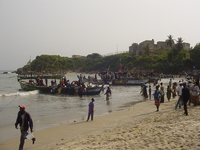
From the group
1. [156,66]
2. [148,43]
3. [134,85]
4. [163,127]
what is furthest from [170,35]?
[163,127]

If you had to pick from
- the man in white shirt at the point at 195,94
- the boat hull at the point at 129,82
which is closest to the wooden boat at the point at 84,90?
the man in white shirt at the point at 195,94

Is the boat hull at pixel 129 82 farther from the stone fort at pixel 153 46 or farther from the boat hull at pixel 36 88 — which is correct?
the stone fort at pixel 153 46

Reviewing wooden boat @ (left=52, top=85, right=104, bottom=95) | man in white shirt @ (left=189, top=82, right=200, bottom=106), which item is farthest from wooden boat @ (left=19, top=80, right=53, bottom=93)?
man in white shirt @ (left=189, top=82, right=200, bottom=106)

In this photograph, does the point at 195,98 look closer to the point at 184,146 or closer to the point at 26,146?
the point at 184,146

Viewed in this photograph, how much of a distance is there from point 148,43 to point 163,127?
9472cm

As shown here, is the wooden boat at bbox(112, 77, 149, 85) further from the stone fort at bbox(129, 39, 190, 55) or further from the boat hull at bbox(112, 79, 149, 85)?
the stone fort at bbox(129, 39, 190, 55)

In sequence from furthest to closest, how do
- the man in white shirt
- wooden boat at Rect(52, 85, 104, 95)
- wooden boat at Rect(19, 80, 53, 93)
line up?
wooden boat at Rect(19, 80, 53, 93) < wooden boat at Rect(52, 85, 104, 95) < the man in white shirt

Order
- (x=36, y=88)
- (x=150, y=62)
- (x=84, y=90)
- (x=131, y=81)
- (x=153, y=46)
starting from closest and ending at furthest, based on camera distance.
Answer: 1. (x=84, y=90)
2. (x=36, y=88)
3. (x=131, y=81)
4. (x=150, y=62)
5. (x=153, y=46)

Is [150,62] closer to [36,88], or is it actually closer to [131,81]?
[131,81]

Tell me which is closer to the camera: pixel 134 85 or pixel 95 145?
pixel 95 145

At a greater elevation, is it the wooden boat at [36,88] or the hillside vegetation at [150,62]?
the hillside vegetation at [150,62]

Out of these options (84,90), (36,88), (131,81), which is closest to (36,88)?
(36,88)

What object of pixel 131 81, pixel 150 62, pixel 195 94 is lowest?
pixel 131 81

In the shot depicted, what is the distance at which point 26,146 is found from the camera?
7699 mm
